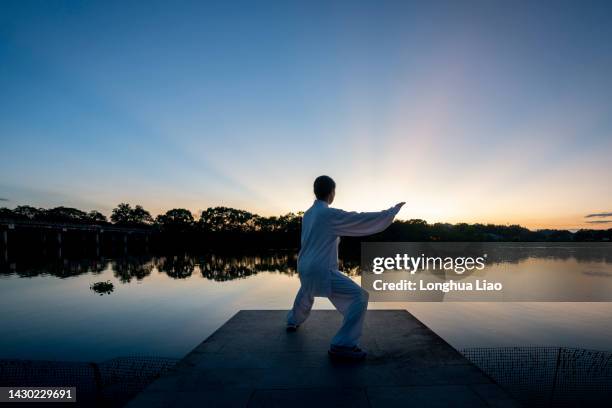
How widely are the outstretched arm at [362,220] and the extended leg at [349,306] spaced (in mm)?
622

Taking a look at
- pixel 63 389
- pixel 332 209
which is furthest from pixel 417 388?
pixel 63 389

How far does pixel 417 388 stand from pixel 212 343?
2.83 m

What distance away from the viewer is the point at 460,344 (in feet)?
35.9

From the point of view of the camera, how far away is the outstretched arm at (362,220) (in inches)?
185

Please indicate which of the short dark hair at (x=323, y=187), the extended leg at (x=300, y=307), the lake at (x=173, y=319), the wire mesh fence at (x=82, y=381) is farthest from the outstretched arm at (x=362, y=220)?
the lake at (x=173, y=319)

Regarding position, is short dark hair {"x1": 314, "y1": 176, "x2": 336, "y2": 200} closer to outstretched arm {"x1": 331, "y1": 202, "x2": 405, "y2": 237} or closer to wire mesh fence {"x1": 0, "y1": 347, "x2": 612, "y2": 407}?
outstretched arm {"x1": 331, "y1": 202, "x2": 405, "y2": 237}

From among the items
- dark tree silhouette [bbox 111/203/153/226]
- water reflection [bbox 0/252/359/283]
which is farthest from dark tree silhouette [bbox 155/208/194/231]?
water reflection [bbox 0/252/359/283]

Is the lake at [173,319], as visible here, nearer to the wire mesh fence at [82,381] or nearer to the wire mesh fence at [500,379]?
the wire mesh fence at [500,379]

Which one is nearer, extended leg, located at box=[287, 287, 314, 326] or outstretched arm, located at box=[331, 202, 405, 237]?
outstretched arm, located at box=[331, 202, 405, 237]

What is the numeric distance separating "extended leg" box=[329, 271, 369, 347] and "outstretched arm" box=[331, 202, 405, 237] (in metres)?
0.62

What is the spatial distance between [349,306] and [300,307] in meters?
1.15

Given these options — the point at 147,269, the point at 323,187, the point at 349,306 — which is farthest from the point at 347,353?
the point at 147,269

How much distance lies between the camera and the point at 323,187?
4.94m

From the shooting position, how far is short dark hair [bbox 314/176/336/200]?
493 centimetres
